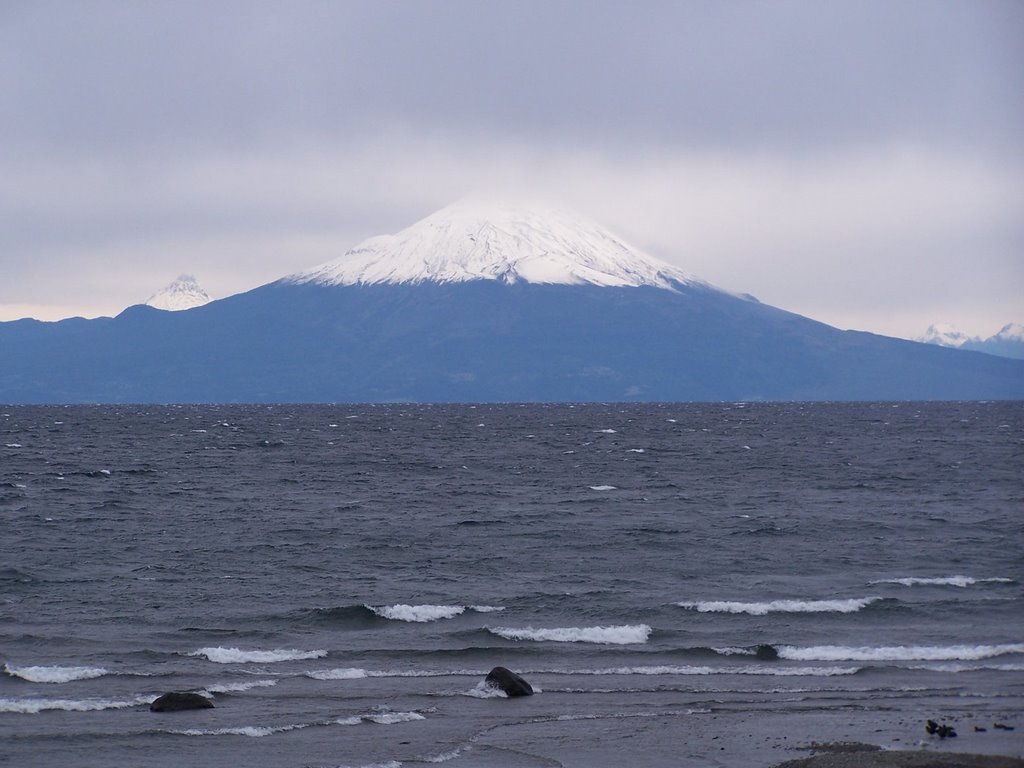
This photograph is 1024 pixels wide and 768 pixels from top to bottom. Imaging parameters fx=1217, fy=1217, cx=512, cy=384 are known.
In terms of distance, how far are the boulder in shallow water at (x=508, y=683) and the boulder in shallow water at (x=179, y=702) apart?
5414mm

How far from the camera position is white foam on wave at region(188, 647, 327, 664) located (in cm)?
2677

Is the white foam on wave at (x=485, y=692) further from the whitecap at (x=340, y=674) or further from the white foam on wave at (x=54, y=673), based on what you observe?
the white foam on wave at (x=54, y=673)

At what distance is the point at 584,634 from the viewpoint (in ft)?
97.1

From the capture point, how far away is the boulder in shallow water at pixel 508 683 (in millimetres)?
23656

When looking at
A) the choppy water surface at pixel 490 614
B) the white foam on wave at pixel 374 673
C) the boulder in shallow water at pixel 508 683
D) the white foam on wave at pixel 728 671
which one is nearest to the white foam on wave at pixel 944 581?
the choppy water surface at pixel 490 614

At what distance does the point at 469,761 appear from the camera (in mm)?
19219

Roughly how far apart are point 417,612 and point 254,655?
573cm

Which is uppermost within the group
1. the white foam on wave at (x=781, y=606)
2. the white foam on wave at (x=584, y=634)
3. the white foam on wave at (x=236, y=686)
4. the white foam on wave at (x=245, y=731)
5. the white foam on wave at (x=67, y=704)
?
the white foam on wave at (x=781, y=606)

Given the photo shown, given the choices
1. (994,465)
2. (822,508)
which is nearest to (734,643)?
(822,508)

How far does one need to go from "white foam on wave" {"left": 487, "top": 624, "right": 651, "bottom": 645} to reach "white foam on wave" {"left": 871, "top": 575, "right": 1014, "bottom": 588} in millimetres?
9940

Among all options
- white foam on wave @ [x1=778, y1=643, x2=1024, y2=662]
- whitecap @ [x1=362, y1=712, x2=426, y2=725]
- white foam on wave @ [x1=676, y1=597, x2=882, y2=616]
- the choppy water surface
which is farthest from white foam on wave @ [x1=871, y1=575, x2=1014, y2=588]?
whitecap @ [x1=362, y1=712, x2=426, y2=725]

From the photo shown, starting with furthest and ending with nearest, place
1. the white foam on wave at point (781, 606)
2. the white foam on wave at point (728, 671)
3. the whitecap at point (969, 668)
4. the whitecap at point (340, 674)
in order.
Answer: the white foam on wave at point (781, 606) → the white foam on wave at point (728, 671) → the whitecap at point (969, 668) → the whitecap at point (340, 674)

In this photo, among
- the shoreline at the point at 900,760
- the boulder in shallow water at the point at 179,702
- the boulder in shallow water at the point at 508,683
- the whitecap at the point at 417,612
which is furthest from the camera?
the whitecap at the point at 417,612

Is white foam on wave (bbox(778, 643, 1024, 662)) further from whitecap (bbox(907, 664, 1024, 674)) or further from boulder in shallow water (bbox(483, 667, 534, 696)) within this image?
boulder in shallow water (bbox(483, 667, 534, 696))
